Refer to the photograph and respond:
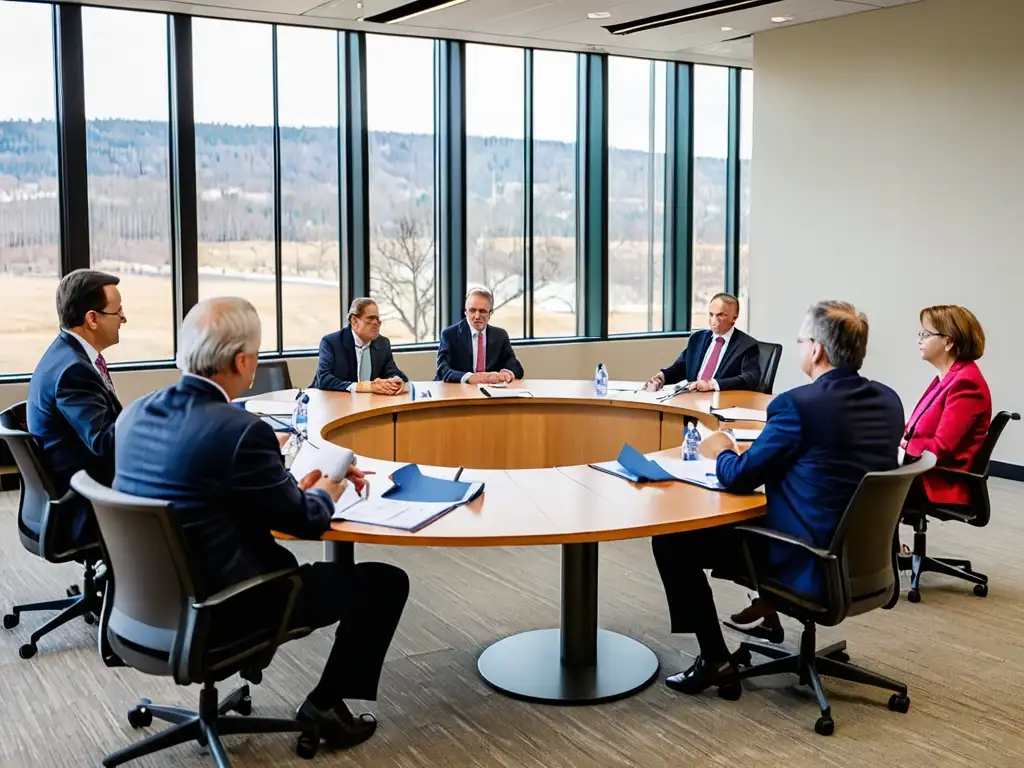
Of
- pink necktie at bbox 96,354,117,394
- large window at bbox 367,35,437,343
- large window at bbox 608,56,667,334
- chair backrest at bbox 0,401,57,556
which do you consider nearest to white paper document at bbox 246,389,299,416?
pink necktie at bbox 96,354,117,394

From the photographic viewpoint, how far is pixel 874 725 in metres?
3.75

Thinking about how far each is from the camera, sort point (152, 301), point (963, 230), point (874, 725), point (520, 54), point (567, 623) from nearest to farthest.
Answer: point (874, 725) → point (567, 623) → point (963, 230) → point (152, 301) → point (520, 54)

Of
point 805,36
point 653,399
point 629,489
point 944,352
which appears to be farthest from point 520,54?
point 629,489

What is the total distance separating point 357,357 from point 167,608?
375 cm

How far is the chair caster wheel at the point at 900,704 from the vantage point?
12.6 ft

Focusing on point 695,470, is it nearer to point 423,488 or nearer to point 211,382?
point 423,488

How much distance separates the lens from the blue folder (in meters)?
3.67

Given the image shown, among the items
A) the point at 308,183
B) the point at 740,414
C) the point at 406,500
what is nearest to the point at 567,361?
the point at 308,183

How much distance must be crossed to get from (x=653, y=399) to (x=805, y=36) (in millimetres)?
3947

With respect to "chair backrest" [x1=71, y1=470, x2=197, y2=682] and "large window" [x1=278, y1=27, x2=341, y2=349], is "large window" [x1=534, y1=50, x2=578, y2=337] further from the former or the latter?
"chair backrest" [x1=71, y1=470, x2=197, y2=682]

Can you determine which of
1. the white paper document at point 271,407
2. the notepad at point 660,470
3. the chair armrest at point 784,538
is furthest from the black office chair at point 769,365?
the chair armrest at point 784,538

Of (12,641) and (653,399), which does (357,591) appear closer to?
(12,641)

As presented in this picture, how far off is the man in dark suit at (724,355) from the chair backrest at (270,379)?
85.8 inches

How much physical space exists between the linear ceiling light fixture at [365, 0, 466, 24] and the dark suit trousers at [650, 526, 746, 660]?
473 centimetres
